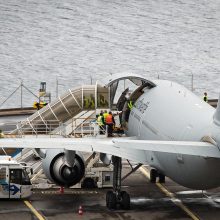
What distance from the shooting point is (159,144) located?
37.4 m

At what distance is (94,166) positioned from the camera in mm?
54875

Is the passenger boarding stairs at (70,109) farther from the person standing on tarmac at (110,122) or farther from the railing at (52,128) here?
the person standing on tarmac at (110,122)

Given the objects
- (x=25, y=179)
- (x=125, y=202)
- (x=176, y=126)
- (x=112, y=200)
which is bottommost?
(x=125, y=202)

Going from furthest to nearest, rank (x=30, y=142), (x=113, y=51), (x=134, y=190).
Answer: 1. (x=113, y=51)
2. (x=134, y=190)
3. (x=30, y=142)

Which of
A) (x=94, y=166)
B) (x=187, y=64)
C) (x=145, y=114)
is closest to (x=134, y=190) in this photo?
(x=94, y=166)

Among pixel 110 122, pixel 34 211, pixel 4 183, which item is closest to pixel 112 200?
pixel 34 211

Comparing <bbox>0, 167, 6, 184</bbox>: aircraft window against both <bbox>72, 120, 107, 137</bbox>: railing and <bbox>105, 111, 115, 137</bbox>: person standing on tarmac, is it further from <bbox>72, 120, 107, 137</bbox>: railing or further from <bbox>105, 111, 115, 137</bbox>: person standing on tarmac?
<bbox>105, 111, 115, 137</bbox>: person standing on tarmac

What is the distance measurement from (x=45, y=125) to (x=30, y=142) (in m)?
11.1

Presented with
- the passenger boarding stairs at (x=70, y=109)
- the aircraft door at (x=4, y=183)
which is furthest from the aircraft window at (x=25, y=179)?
the passenger boarding stairs at (x=70, y=109)

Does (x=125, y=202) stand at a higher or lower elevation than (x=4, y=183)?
lower

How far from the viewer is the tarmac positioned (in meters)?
44.4

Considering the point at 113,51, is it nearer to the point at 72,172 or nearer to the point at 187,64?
the point at 187,64

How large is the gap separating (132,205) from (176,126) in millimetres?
7517

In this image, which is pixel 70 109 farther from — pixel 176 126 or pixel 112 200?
pixel 176 126
